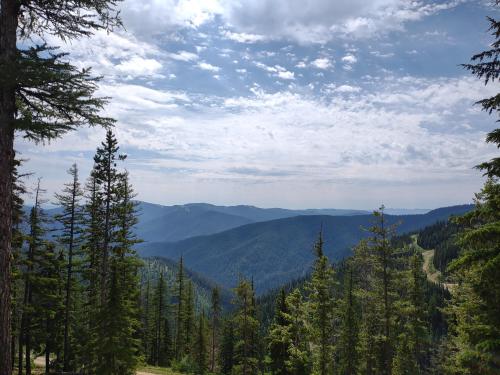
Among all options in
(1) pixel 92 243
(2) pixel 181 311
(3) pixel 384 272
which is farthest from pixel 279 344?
(2) pixel 181 311

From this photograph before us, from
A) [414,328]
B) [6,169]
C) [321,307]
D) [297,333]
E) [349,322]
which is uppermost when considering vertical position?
[6,169]

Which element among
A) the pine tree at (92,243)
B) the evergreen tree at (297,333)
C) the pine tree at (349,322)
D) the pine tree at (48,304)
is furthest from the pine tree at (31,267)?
the pine tree at (349,322)

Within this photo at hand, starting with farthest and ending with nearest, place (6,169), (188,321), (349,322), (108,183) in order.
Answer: (188,321), (349,322), (108,183), (6,169)

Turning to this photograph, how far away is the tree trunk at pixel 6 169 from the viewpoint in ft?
26.7

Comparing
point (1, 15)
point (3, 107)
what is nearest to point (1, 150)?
point (3, 107)

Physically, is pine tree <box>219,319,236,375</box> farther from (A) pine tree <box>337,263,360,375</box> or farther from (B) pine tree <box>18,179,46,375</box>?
(B) pine tree <box>18,179,46,375</box>

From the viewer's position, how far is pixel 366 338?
1663 inches

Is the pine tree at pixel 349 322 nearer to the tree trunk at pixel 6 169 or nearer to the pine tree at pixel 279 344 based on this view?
the pine tree at pixel 279 344

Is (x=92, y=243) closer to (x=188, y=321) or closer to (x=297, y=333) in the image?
(x=297, y=333)

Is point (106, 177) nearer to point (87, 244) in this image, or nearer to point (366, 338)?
point (87, 244)

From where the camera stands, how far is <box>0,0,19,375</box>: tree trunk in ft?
26.7

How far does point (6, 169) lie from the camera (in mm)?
8305

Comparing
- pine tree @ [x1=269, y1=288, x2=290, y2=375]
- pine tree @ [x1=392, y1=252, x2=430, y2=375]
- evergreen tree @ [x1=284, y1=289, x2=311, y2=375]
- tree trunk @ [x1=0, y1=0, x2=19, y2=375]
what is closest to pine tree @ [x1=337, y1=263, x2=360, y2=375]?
pine tree @ [x1=392, y1=252, x2=430, y2=375]

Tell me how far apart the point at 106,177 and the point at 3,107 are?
1884cm
